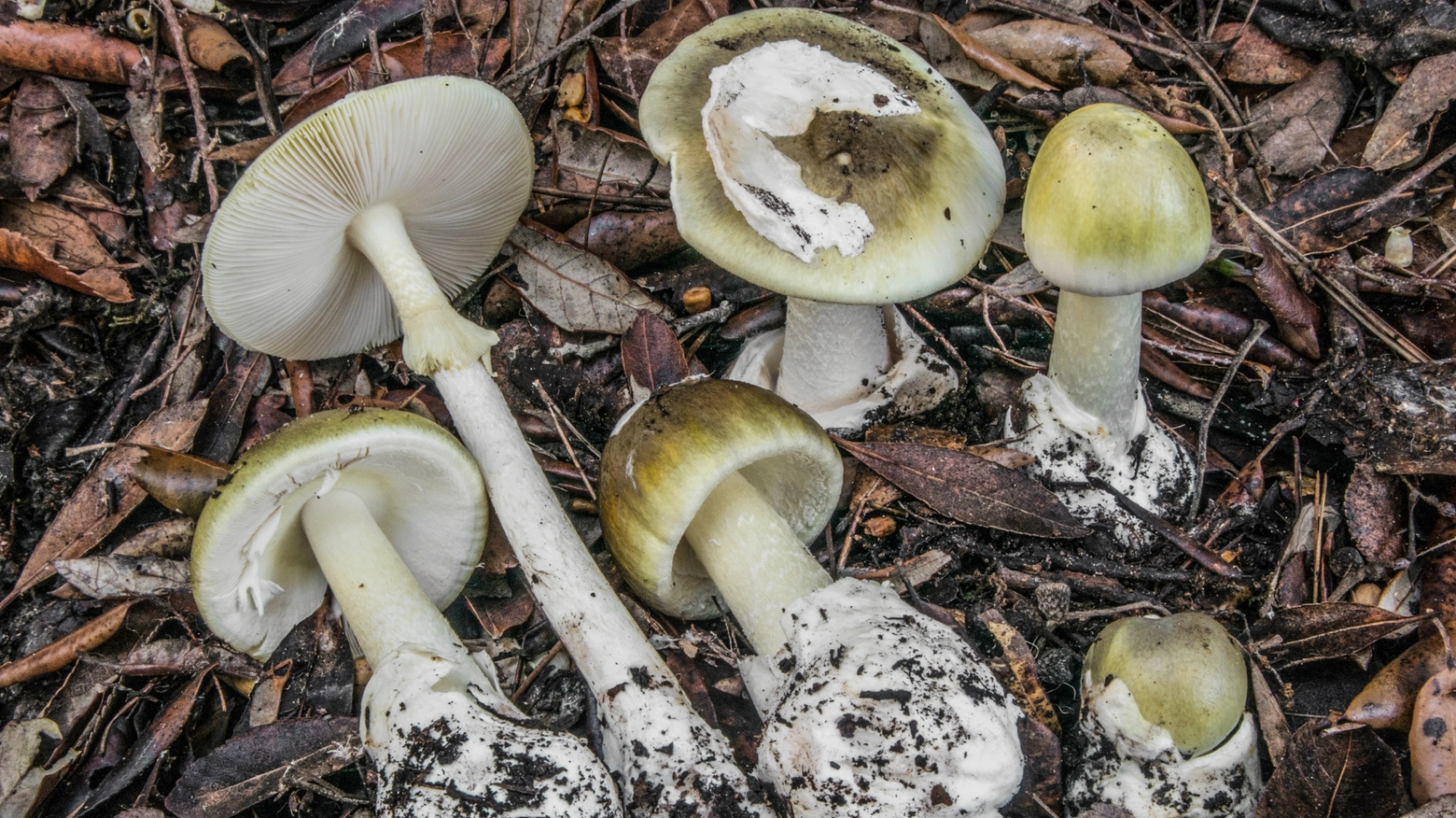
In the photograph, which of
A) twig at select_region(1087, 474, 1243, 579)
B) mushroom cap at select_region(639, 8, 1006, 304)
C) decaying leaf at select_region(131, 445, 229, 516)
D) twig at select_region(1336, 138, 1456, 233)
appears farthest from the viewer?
twig at select_region(1336, 138, 1456, 233)

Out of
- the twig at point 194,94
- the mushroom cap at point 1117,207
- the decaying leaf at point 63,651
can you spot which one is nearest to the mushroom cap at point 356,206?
the twig at point 194,94

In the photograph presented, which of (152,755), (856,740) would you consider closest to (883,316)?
(856,740)

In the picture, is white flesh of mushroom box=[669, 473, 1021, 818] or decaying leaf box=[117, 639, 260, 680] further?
decaying leaf box=[117, 639, 260, 680]

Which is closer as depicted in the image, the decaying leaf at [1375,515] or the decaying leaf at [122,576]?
the decaying leaf at [1375,515]

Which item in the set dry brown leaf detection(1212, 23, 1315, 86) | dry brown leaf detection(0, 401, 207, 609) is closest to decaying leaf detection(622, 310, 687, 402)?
dry brown leaf detection(0, 401, 207, 609)

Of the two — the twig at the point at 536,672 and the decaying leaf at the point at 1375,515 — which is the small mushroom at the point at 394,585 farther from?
the decaying leaf at the point at 1375,515

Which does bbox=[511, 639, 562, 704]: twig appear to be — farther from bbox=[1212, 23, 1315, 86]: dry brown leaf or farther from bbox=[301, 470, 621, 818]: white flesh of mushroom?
bbox=[1212, 23, 1315, 86]: dry brown leaf
